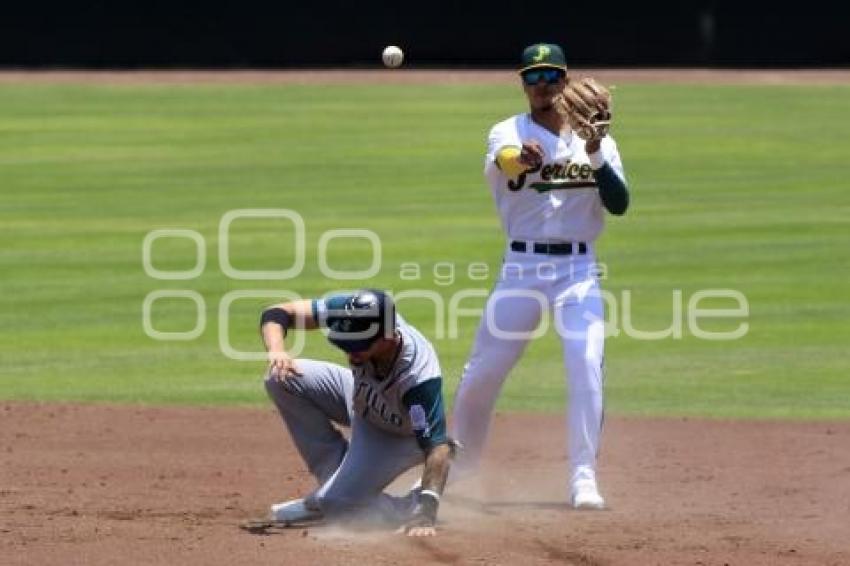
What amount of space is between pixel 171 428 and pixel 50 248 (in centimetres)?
656

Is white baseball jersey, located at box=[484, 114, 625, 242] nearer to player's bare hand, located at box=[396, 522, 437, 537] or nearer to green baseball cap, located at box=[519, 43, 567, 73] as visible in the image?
green baseball cap, located at box=[519, 43, 567, 73]

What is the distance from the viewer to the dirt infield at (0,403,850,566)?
244 inches

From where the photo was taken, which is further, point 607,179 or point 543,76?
point 543,76

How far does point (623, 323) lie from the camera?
12.3m

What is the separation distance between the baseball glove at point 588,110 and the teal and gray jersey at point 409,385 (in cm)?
106

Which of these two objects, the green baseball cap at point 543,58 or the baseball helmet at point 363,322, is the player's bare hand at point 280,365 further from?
the green baseball cap at point 543,58

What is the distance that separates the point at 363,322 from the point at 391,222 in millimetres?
10236

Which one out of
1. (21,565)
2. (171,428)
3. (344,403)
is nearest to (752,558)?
(344,403)

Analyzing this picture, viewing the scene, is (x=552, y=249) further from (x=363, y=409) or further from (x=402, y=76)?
(x=402, y=76)

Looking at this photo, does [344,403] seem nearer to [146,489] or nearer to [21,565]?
[146,489]

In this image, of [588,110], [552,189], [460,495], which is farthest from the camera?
[460,495]

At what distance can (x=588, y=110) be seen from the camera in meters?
6.96

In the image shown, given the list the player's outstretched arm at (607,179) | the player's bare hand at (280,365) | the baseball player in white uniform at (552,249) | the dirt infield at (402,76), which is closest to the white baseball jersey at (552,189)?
the baseball player in white uniform at (552,249)

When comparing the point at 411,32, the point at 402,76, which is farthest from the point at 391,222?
the point at 411,32
